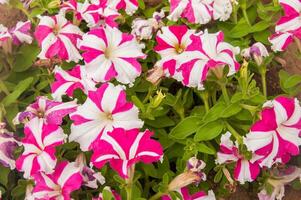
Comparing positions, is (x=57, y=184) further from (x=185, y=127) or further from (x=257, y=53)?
(x=257, y=53)

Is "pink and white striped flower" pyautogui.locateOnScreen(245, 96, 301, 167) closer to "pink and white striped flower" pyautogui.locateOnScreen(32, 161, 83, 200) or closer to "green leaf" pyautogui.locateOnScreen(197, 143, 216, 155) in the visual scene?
"green leaf" pyautogui.locateOnScreen(197, 143, 216, 155)

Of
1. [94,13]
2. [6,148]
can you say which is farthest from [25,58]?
[6,148]

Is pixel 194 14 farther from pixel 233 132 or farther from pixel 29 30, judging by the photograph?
pixel 29 30

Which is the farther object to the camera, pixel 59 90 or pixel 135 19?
pixel 135 19

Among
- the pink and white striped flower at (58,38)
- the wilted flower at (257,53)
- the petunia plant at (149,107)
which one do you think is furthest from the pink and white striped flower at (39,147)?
the wilted flower at (257,53)

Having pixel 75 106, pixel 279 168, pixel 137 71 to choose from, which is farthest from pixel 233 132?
pixel 75 106

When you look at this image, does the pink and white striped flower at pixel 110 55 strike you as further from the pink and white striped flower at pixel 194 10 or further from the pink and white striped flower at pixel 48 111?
the pink and white striped flower at pixel 194 10
